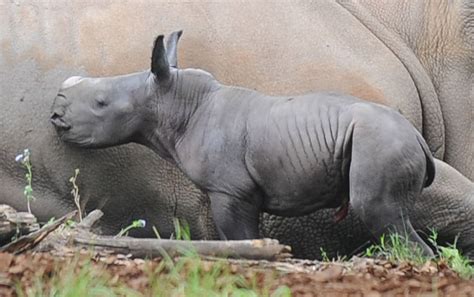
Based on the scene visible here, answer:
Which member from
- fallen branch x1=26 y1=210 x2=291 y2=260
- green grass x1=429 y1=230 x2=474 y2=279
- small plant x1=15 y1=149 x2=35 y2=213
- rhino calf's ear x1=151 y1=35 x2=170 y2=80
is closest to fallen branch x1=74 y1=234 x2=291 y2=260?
fallen branch x1=26 y1=210 x2=291 y2=260

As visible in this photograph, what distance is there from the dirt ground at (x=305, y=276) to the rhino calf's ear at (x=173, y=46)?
1.62 metres

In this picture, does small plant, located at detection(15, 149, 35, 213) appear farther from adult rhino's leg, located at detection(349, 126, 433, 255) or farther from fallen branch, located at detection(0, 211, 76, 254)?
adult rhino's leg, located at detection(349, 126, 433, 255)

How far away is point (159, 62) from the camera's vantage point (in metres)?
6.17

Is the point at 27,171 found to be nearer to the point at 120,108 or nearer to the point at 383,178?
the point at 120,108

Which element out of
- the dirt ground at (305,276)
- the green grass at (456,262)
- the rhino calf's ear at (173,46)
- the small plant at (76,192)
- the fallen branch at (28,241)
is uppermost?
the rhino calf's ear at (173,46)

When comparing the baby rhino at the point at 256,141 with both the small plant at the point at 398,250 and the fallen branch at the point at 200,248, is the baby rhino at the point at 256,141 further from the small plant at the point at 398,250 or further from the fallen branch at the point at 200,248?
the fallen branch at the point at 200,248

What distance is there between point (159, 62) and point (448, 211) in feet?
5.00

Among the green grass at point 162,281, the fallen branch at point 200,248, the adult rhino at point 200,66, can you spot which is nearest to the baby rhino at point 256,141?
the adult rhino at point 200,66

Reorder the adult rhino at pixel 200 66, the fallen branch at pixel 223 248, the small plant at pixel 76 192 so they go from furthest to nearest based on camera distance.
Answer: the adult rhino at pixel 200 66
the small plant at pixel 76 192
the fallen branch at pixel 223 248

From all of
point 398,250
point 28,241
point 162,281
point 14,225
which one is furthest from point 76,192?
point 162,281

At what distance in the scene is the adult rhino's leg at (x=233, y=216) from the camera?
600 cm

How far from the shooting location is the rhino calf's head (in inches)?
247

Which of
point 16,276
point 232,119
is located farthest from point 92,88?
point 16,276

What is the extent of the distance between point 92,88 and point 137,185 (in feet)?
1.76
